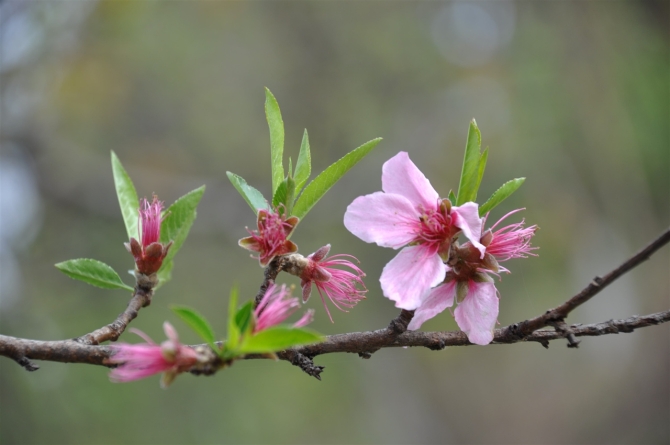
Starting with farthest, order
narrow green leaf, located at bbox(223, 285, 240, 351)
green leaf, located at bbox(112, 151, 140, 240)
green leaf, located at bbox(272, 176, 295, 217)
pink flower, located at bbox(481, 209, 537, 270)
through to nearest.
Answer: green leaf, located at bbox(112, 151, 140, 240) → pink flower, located at bbox(481, 209, 537, 270) → green leaf, located at bbox(272, 176, 295, 217) → narrow green leaf, located at bbox(223, 285, 240, 351)

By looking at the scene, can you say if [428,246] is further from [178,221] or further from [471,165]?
[178,221]

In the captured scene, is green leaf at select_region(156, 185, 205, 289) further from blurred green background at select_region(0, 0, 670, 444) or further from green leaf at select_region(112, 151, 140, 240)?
blurred green background at select_region(0, 0, 670, 444)

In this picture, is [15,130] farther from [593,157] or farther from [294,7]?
[593,157]

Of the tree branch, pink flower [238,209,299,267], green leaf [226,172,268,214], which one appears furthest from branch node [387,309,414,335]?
green leaf [226,172,268,214]

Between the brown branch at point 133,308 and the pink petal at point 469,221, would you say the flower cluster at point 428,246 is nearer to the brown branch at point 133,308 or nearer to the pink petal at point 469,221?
the pink petal at point 469,221

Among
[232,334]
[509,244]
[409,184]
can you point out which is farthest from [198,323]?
[509,244]

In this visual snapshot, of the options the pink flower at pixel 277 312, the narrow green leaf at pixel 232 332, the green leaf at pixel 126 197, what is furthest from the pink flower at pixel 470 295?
the green leaf at pixel 126 197
